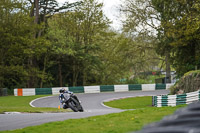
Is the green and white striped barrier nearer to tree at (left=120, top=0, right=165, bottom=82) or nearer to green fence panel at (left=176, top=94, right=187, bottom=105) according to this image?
green fence panel at (left=176, top=94, right=187, bottom=105)

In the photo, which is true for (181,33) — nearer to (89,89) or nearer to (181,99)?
(89,89)

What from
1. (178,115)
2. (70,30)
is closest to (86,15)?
(70,30)

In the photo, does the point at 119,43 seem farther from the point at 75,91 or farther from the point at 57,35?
the point at 75,91

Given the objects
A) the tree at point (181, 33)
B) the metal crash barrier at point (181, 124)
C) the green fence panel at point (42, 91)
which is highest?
the tree at point (181, 33)

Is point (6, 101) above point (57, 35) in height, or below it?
A: below

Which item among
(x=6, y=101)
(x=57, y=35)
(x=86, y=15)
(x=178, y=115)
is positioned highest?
(x=86, y=15)

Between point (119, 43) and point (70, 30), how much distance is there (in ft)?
22.2

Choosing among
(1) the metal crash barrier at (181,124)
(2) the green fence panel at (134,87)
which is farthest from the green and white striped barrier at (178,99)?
(2) the green fence panel at (134,87)

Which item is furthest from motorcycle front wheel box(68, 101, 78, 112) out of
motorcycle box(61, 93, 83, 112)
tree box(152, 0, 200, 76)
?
tree box(152, 0, 200, 76)

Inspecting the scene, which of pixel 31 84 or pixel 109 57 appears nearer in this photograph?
pixel 31 84

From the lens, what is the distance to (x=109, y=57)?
142 feet

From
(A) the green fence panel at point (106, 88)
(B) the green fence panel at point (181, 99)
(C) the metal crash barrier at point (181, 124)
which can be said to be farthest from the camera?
(A) the green fence panel at point (106, 88)

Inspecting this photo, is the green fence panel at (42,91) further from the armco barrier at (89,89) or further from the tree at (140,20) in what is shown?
the tree at (140,20)

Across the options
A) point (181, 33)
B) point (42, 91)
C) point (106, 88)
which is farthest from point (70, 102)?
point (106, 88)
